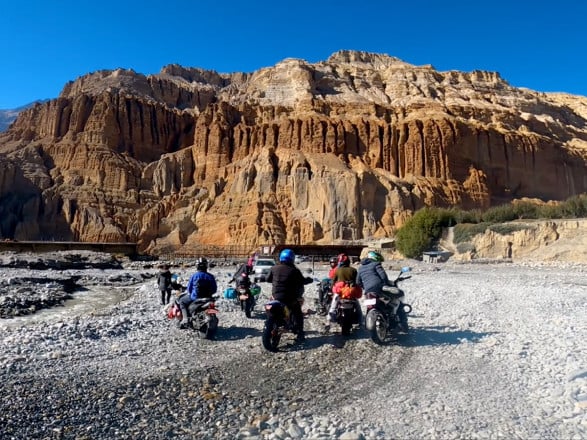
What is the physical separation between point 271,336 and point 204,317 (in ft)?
6.29

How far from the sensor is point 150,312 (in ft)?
44.7

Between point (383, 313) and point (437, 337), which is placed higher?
point (383, 313)

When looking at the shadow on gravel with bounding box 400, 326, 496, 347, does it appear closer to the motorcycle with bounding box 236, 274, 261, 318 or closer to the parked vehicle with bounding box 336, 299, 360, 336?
the parked vehicle with bounding box 336, 299, 360, 336

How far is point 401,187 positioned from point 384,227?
9.80 meters

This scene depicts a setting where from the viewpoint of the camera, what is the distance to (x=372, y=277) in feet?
29.7

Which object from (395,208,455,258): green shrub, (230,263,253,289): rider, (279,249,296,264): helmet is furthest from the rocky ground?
(395,208,455,258): green shrub

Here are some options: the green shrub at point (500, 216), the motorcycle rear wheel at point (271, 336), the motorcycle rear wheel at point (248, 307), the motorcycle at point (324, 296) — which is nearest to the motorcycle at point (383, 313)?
the motorcycle rear wheel at point (271, 336)

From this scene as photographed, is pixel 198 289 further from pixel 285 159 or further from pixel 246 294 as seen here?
pixel 285 159

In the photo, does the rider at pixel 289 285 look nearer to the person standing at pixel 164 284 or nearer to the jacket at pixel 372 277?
the jacket at pixel 372 277

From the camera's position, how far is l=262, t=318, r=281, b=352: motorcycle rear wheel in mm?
8523

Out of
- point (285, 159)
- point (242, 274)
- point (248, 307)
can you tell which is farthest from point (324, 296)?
point (285, 159)

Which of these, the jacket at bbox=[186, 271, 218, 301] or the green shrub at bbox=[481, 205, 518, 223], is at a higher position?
the green shrub at bbox=[481, 205, 518, 223]

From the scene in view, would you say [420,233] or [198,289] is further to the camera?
[420,233]

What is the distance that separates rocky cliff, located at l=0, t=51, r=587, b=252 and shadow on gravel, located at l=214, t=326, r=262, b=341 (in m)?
65.7
